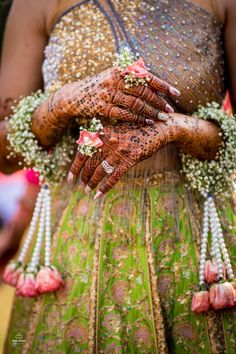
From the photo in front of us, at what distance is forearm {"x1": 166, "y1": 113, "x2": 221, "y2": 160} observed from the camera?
2.03 metres

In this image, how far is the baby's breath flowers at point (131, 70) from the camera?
1.86 metres

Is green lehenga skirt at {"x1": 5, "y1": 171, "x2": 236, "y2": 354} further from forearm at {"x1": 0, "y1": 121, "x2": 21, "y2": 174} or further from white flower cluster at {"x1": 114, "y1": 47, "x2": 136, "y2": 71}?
white flower cluster at {"x1": 114, "y1": 47, "x2": 136, "y2": 71}

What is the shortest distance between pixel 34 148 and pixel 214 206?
0.70 metres

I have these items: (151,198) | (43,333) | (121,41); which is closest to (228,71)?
(121,41)

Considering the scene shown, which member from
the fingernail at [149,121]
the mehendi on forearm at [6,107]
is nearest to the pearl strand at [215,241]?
the fingernail at [149,121]

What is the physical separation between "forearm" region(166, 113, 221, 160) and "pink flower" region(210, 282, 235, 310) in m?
0.48

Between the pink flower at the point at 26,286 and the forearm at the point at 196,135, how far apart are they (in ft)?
2.45

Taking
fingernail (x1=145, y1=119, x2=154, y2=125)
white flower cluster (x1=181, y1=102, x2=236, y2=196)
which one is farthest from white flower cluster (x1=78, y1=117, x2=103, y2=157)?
white flower cluster (x1=181, y1=102, x2=236, y2=196)

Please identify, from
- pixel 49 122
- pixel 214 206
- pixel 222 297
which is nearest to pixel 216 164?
pixel 214 206

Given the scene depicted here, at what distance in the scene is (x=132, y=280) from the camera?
2.08 metres

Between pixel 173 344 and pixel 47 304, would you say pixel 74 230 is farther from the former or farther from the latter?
pixel 173 344

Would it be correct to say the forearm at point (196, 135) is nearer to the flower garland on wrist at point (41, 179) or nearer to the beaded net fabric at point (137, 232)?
the beaded net fabric at point (137, 232)

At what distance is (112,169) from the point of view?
1908 mm

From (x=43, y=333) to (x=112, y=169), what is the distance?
0.68 metres
